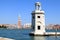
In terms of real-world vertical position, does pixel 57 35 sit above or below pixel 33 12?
below

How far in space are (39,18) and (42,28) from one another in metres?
2.92

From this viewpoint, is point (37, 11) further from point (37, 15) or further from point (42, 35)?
point (42, 35)

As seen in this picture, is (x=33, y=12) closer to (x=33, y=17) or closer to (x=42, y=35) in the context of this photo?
(x=33, y=17)

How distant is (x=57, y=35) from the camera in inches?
2635

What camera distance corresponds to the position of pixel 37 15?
64938 mm

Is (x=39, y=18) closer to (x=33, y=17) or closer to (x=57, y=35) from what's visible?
(x=33, y=17)

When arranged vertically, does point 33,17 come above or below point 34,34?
above

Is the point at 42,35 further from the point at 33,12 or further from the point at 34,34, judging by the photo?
the point at 33,12

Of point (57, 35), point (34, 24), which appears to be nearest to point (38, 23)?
point (34, 24)

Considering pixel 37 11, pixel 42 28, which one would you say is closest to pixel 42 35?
pixel 42 28

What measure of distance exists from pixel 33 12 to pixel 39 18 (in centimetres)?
246

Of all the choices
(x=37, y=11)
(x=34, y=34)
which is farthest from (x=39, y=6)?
(x=34, y=34)

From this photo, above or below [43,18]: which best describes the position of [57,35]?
below

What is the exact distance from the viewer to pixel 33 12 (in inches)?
2589
